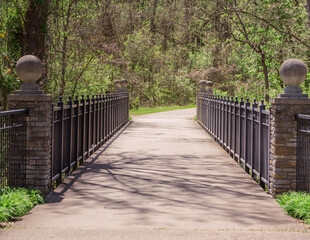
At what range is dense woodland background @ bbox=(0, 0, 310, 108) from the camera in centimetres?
1620

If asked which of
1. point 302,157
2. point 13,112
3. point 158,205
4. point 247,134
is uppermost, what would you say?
point 13,112

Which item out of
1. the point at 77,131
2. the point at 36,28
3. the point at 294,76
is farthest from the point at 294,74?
the point at 36,28

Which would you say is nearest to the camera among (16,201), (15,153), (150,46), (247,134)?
(16,201)

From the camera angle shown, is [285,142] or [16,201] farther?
[285,142]

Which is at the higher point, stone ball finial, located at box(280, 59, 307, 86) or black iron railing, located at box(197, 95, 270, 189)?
stone ball finial, located at box(280, 59, 307, 86)

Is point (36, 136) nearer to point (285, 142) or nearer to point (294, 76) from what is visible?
point (285, 142)

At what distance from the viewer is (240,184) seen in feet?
29.1

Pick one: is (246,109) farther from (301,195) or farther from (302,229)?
(302,229)

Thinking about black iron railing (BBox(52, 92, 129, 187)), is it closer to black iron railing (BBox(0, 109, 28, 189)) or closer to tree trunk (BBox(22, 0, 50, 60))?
black iron railing (BBox(0, 109, 28, 189))

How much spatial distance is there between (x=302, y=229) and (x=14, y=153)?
4356 millimetres

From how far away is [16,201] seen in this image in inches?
258

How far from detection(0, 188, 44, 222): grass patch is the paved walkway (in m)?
0.14

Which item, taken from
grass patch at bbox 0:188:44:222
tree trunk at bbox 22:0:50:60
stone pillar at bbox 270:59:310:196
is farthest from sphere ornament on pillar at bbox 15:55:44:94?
tree trunk at bbox 22:0:50:60

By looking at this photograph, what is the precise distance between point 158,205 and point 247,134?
3829 mm
